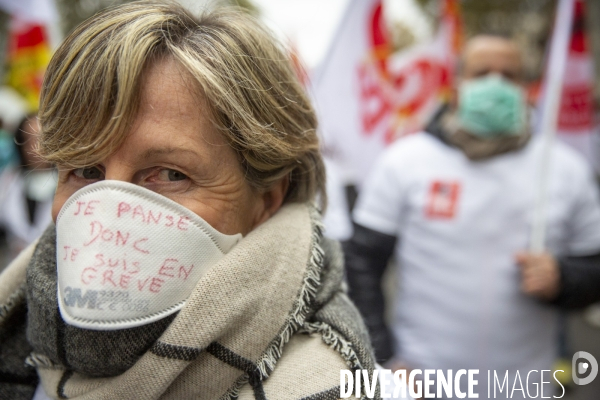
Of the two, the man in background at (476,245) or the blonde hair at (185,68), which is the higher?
the blonde hair at (185,68)

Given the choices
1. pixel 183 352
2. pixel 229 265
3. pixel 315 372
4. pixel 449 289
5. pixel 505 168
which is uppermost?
pixel 229 265

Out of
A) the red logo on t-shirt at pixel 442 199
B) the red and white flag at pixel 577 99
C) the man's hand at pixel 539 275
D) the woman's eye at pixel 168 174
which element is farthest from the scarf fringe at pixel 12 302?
the red and white flag at pixel 577 99

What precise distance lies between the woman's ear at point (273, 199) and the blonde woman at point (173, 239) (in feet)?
0.20

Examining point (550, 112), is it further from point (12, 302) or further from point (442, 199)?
point (12, 302)

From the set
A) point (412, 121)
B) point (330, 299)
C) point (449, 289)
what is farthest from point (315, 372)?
point (412, 121)

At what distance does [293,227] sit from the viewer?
1335 mm

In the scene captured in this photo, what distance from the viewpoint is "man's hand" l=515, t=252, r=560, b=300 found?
248cm

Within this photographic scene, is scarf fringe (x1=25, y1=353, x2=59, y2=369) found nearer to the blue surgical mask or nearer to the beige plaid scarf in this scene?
the beige plaid scarf

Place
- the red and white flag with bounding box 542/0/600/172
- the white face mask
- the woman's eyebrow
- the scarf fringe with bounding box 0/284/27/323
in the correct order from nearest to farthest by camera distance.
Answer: the white face mask < the woman's eyebrow < the scarf fringe with bounding box 0/284/27/323 < the red and white flag with bounding box 542/0/600/172

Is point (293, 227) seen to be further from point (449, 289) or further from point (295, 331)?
point (449, 289)

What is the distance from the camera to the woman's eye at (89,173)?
1277 mm

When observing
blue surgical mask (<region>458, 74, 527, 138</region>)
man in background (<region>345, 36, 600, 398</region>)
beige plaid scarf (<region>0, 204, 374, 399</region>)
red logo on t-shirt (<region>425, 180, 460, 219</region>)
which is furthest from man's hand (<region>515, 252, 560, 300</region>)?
beige plaid scarf (<region>0, 204, 374, 399</region>)

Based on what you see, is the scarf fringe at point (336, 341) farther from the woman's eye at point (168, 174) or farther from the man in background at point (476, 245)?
the man in background at point (476, 245)

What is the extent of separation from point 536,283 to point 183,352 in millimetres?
1937
